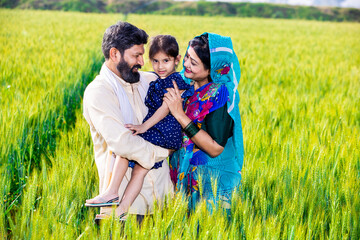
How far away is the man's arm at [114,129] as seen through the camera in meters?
1.40

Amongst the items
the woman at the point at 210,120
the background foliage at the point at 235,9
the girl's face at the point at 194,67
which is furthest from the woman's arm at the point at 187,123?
the background foliage at the point at 235,9

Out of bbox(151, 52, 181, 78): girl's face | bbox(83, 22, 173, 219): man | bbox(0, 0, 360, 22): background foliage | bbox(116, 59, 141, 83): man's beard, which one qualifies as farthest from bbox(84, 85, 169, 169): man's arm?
bbox(0, 0, 360, 22): background foliage

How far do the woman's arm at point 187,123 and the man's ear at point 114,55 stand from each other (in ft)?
0.85

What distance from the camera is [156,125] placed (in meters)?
1.57

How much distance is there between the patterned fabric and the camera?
1552 millimetres

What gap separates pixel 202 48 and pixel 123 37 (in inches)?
13.4

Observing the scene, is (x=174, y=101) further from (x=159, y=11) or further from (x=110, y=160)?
(x=159, y=11)

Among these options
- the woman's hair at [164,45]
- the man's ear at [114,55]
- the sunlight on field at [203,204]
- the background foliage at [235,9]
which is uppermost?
the background foliage at [235,9]

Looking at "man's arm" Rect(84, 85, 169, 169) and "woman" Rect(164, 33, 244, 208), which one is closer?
"man's arm" Rect(84, 85, 169, 169)

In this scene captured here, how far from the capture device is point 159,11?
50.9m

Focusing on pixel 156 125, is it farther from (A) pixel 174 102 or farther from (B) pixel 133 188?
(B) pixel 133 188

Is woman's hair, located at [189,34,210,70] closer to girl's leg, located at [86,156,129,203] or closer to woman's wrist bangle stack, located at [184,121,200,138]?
woman's wrist bangle stack, located at [184,121,200,138]

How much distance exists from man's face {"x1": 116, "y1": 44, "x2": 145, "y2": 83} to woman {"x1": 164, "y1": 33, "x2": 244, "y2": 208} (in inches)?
7.1

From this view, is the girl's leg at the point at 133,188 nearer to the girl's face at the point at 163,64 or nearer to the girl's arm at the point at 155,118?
the girl's arm at the point at 155,118
